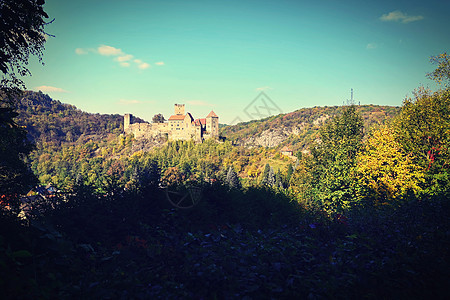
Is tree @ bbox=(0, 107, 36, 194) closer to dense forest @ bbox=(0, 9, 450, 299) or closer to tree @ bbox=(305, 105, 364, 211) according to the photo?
dense forest @ bbox=(0, 9, 450, 299)

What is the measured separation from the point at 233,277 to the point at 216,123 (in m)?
106

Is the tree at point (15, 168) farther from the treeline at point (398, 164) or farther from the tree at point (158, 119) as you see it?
the tree at point (158, 119)

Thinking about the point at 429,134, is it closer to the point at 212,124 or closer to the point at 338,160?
the point at 338,160

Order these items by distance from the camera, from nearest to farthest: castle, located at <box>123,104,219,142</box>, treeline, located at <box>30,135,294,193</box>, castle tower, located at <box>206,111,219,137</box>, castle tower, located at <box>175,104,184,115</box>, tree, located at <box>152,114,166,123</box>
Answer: treeline, located at <box>30,135,294,193</box>
castle, located at <box>123,104,219,142</box>
castle tower, located at <box>206,111,219,137</box>
castle tower, located at <box>175,104,184,115</box>
tree, located at <box>152,114,166,123</box>

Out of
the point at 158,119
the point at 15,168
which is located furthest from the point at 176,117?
the point at 15,168

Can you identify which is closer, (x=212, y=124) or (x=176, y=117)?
(x=212, y=124)

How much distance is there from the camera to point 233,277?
4.66 m

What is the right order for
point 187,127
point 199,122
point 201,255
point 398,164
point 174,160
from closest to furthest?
point 201,255 → point 398,164 → point 174,160 → point 199,122 → point 187,127

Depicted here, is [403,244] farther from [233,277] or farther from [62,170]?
[62,170]

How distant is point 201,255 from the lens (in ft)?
17.7

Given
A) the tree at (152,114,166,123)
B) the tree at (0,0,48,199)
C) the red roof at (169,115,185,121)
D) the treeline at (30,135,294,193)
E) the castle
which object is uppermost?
the tree at (152,114,166,123)

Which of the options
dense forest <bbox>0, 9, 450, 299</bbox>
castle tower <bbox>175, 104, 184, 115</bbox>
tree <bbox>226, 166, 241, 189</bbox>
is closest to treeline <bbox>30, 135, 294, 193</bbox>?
tree <bbox>226, 166, 241, 189</bbox>

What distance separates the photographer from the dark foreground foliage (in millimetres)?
4066

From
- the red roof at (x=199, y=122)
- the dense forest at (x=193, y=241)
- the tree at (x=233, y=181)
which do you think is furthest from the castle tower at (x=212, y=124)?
the dense forest at (x=193, y=241)
